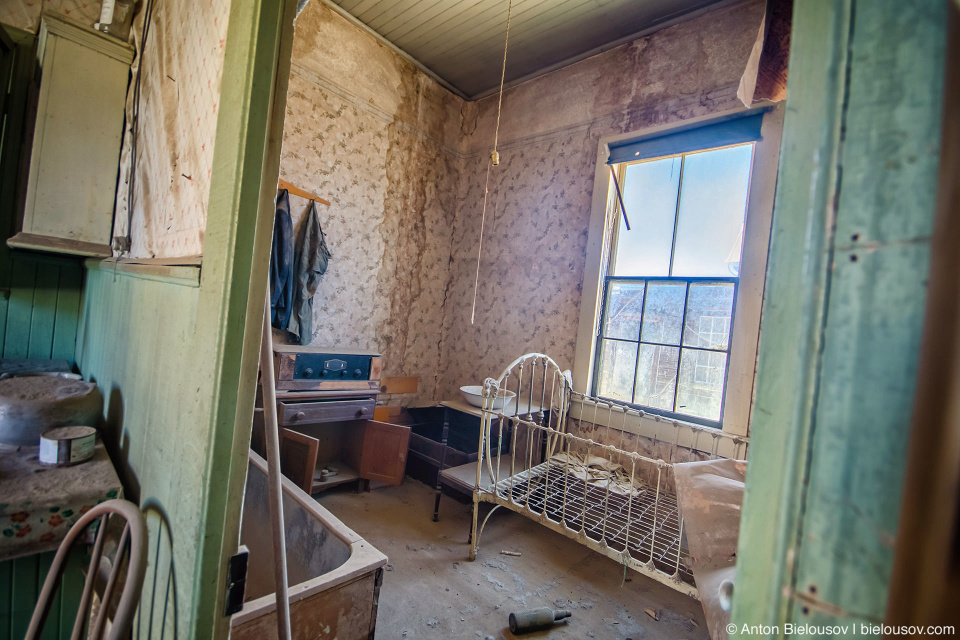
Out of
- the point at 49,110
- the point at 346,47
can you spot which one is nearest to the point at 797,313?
the point at 49,110

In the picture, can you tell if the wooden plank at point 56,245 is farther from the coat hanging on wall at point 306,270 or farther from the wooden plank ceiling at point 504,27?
the wooden plank ceiling at point 504,27

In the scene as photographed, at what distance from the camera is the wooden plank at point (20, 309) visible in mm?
1850

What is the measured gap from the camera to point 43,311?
6.33 ft

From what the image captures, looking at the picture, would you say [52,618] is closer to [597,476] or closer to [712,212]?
[597,476]

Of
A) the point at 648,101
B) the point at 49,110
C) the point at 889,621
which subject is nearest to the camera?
the point at 889,621

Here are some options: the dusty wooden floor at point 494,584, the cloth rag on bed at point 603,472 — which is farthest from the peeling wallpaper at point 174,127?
the cloth rag on bed at point 603,472

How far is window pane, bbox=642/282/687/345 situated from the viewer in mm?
2783

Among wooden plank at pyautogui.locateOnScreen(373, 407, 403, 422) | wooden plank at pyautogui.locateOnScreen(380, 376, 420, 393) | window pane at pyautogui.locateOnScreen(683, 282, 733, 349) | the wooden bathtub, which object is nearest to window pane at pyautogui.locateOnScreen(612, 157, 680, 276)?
window pane at pyautogui.locateOnScreen(683, 282, 733, 349)

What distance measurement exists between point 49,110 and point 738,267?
3484mm

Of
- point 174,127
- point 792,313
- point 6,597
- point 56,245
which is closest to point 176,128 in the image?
point 174,127

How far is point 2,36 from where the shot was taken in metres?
1.73

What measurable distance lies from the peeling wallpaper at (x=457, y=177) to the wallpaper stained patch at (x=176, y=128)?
61.5 inches

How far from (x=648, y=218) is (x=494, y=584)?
8.38ft

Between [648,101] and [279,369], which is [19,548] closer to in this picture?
[279,369]
